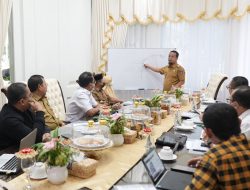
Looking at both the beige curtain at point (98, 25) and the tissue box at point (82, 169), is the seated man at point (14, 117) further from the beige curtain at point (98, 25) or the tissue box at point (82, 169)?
the beige curtain at point (98, 25)

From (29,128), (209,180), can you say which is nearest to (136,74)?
(29,128)

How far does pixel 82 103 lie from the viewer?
335cm

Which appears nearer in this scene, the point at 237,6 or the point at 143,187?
the point at 143,187

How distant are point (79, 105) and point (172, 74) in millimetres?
2199

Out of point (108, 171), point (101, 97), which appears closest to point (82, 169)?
point (108, 171)

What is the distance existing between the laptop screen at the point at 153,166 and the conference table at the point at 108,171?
17 centimetres

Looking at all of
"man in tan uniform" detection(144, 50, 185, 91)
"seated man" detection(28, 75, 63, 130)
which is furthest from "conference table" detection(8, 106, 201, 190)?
"man in tan uniform" detection(144, 50, 185, 91)

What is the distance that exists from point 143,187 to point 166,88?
3.84 meters

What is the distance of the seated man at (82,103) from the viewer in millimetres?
3344

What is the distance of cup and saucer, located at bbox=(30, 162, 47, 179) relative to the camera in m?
1.47

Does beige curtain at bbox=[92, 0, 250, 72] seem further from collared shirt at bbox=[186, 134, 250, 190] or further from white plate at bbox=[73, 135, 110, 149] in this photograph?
collared shirt at bbox=[186, 134, 250, 190]

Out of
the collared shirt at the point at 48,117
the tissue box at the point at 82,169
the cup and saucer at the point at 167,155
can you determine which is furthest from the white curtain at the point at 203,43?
the tissue box at the point at 82,169

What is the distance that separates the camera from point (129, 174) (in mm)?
1593

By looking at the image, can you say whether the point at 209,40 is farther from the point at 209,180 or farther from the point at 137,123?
the point at 209,180
